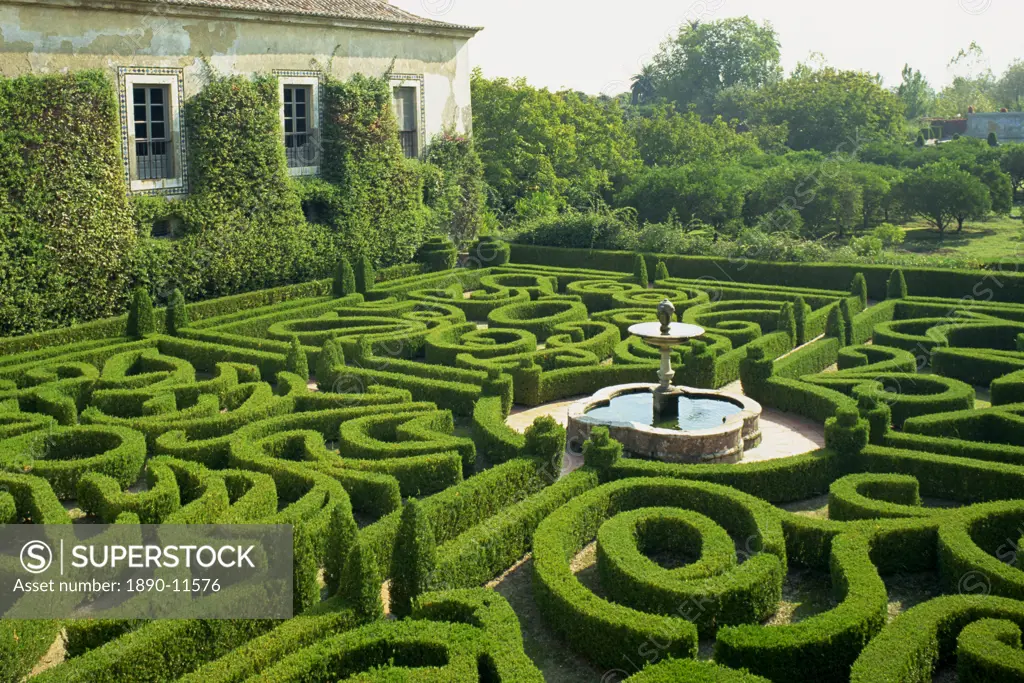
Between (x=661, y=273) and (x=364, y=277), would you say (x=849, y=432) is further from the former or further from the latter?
(x=364, y=277)

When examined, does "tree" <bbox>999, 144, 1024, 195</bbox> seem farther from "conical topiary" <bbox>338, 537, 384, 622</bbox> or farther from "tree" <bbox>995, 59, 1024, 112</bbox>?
"tree" <bbox>995, 59, 1024, 112</bbox>

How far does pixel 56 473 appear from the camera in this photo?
14.1 m

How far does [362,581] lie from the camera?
10352 mm

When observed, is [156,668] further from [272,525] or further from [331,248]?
[331,248]

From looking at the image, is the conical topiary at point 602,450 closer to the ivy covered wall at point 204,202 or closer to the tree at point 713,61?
the ivy covered wall at point 204,202

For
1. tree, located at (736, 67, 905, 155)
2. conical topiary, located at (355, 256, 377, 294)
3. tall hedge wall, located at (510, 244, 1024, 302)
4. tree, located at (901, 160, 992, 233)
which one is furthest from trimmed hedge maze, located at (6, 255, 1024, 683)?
tree, located at (736, 67, 905, 155)

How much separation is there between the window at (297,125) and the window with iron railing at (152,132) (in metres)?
4.53

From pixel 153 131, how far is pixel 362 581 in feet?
62.9

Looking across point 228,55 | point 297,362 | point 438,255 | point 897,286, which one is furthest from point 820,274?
point 228,55

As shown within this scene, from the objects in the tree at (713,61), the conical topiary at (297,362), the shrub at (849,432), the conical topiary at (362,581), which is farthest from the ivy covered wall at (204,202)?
the tree at (713,61)

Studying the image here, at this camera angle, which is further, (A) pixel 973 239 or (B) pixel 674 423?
(A) pixel 973 239

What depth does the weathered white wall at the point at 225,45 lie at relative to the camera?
901 inches

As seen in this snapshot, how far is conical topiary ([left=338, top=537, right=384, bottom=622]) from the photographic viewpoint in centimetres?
1032

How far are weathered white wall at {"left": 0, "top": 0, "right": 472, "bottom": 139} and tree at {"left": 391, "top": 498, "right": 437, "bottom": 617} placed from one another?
1689 cm
